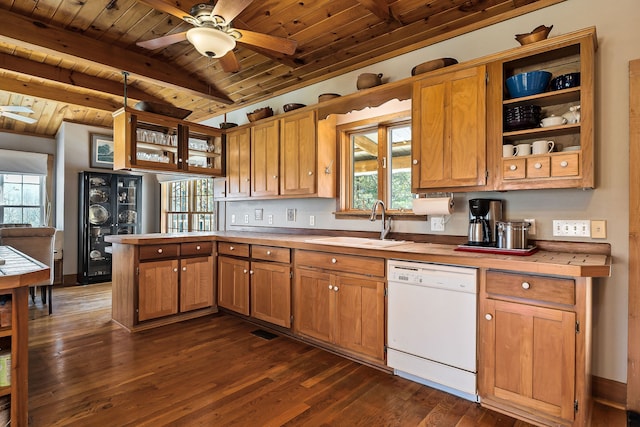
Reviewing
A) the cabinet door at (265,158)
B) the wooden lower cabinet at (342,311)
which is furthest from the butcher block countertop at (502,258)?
the cabinet door at (265,158)

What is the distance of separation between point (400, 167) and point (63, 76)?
13.3 feet

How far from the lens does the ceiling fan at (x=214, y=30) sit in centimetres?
209

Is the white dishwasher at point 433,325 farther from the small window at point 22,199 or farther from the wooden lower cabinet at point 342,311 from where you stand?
the small window at point 22,199

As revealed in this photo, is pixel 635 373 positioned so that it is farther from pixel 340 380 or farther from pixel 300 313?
pixel 300 313

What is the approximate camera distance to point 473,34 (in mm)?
2721

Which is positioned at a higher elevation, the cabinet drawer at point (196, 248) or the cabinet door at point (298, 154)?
the cabinet door at point (298, 154)

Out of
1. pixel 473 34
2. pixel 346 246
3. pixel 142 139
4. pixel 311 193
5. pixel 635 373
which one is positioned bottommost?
pixel 635 373

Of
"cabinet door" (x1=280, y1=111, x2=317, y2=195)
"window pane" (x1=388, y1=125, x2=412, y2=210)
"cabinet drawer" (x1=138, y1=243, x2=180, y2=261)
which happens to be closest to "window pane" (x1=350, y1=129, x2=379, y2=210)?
"window pane" (x1=388, y1=125, x2=412, y2=210)

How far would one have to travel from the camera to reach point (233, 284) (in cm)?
367

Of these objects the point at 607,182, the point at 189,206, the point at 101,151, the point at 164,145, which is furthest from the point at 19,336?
the point at 101,151

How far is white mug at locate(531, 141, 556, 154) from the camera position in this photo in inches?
84.5

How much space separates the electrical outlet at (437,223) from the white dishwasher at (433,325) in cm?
62

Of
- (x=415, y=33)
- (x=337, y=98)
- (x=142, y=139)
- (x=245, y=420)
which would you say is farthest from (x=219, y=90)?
(x=245, y=420)

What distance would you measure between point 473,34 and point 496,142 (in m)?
1.02
